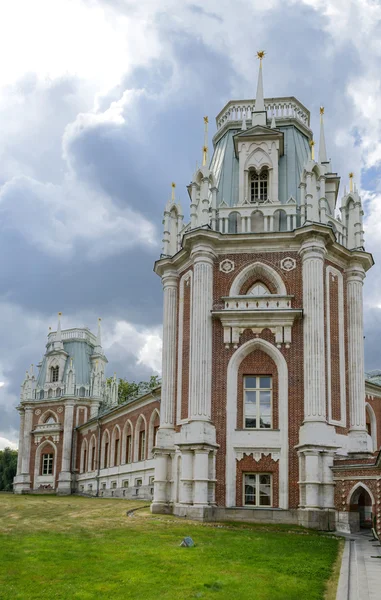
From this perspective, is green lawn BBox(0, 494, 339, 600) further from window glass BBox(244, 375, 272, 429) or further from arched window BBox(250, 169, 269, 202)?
arched window BBox(250, 169, 269, 202)

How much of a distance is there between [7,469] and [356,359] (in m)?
72.4

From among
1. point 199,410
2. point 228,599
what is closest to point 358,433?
point 199,410

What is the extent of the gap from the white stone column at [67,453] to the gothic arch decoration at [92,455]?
3.58 m

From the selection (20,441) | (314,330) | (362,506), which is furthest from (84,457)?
(314,330)

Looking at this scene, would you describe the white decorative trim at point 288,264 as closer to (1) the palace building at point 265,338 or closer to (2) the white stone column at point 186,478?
(1) the palace building at point 265,338

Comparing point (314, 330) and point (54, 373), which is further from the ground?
point (54, 373)

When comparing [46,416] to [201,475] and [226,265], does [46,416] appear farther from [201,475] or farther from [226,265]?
[201,475]

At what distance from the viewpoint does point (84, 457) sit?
65375mm

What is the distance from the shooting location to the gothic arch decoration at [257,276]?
3152cm

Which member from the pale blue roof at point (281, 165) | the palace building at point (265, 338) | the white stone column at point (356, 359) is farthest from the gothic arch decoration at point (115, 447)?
the white stone column at point (356, 359)

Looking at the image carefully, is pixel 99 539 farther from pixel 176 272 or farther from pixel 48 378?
pixel 48 378

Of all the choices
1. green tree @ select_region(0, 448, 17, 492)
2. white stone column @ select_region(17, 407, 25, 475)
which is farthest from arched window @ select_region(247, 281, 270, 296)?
green tree @ select_region(0, 448, 17, 492)

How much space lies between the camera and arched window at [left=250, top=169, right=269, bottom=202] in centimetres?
3462

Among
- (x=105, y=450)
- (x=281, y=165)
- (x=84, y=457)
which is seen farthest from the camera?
(x=84, y=457)
